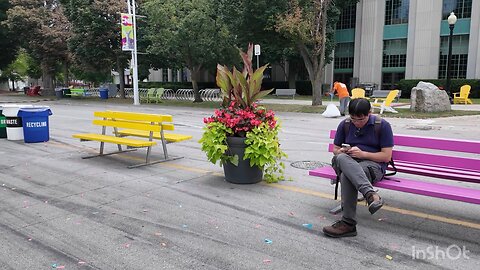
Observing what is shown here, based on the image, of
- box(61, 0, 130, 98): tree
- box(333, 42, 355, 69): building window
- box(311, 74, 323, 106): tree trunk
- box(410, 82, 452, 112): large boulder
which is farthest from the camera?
box(333, 42, 355, 69): building window

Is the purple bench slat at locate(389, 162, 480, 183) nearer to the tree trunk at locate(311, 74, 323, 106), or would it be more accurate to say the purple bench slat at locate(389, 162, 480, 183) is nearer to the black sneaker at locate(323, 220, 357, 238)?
the black sneaker at locate(323, 220, 357, 238)

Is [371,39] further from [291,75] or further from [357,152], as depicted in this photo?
[357,152]

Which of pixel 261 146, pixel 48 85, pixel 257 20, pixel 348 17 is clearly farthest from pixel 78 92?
pixel 261 146

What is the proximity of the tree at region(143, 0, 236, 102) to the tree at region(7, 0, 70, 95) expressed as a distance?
12370 mm

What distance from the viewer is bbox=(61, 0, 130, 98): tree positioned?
3047cm

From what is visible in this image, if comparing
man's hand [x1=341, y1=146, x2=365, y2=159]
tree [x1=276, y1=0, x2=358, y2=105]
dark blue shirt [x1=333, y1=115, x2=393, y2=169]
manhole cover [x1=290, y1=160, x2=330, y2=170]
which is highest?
tree [x1=276, y1=0, x2=358, y2=105]

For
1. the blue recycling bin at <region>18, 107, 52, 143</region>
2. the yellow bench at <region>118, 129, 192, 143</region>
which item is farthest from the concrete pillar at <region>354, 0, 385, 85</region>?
the yellow bench at <region>118, 129, 192, 143</region>

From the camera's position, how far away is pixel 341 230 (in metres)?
4.34

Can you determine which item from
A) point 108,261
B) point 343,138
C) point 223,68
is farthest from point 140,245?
point 223,68

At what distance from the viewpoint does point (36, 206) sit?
18.0 ft

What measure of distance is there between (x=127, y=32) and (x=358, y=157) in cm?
2525

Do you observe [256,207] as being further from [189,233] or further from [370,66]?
[370,66]

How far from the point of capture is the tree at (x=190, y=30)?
25.3 metres

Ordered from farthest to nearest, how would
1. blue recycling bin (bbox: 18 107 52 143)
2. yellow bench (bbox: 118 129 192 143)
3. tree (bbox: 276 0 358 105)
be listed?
tree (bbox: 276 0 358 105), blue recycling bin (bbox: 18 107 52 143), yellow bench (bbox: 118 129 192 143)
